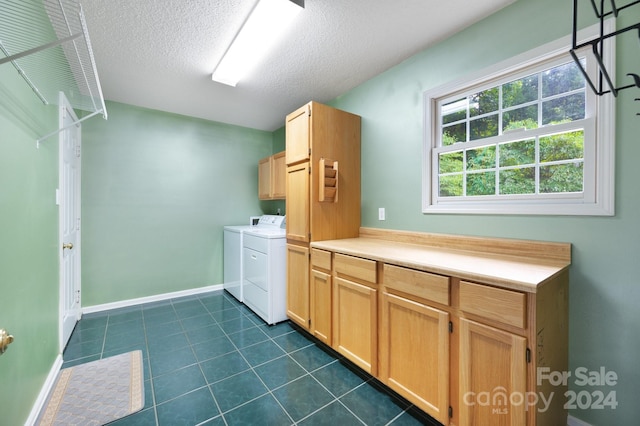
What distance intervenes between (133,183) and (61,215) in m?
1.23

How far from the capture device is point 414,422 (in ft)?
4.97

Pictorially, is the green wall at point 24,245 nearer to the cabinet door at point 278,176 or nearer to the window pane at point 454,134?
the cabinet door at point 278,176

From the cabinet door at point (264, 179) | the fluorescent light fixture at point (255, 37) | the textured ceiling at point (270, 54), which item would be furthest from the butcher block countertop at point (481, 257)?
the cabinet door at point (264, 179)

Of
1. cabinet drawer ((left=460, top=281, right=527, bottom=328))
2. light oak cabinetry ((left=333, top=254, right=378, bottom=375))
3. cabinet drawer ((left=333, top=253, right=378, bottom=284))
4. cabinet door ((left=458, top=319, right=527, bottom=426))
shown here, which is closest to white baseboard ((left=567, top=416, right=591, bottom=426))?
cabinet door ((left=458, top=319, right=527, bottom=426))

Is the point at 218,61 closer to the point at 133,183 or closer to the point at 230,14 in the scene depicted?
the point at 230,14

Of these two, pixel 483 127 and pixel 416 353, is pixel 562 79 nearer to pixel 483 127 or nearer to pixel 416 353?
pixel 483 127

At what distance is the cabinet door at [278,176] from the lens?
3.52 meters

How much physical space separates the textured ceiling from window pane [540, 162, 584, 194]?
1.09 metres

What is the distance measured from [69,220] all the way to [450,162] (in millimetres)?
3466

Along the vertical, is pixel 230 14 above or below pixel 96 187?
above

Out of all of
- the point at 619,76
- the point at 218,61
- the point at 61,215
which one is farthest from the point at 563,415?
the point at 61,215

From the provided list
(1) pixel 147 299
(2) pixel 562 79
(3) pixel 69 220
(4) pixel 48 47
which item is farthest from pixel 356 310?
(1) pixel 147 299

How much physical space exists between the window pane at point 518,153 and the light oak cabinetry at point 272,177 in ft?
7.69

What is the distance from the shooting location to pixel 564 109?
156 cm
